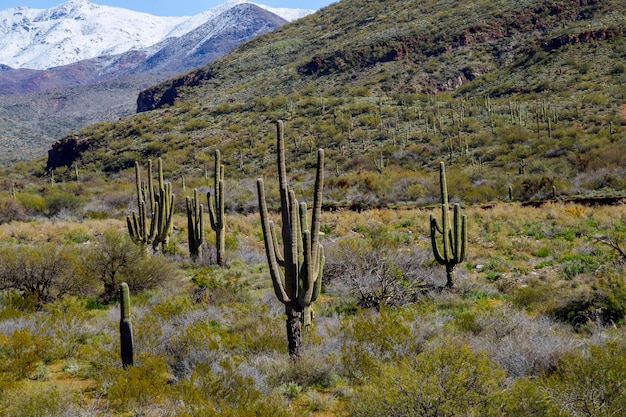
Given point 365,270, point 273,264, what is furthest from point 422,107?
point 273,264

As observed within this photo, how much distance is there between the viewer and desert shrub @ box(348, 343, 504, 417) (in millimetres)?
4703

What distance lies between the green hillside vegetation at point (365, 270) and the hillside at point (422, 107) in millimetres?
290

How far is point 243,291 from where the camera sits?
11.4m

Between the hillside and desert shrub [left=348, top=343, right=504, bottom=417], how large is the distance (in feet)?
74.1

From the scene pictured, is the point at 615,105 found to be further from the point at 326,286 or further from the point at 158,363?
the point at 158,363

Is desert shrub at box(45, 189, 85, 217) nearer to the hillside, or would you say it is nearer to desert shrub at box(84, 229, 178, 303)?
the hillside

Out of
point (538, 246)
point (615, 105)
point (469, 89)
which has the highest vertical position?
point (469, 89)

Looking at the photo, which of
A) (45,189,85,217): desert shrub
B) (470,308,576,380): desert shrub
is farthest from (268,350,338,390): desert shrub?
(45,189,85,217): desert shrub

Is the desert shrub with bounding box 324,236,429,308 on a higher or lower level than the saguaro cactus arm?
lower

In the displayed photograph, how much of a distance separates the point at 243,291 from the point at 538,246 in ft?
30.9

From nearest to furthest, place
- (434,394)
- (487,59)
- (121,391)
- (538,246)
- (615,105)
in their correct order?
(434,394), (121,391), (538,246), (615,105), (487,59)

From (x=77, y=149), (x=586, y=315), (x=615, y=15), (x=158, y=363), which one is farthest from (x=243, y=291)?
(x=615, y=15)

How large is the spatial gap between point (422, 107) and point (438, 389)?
48.8 meters

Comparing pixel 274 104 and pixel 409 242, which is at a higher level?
pixel 274 104
